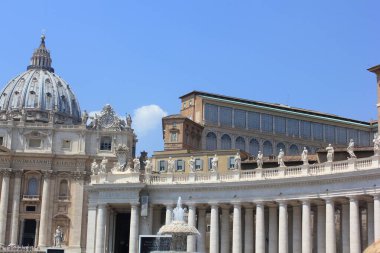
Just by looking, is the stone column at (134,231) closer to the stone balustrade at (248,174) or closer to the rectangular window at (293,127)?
the stone balustrade at (248,174)

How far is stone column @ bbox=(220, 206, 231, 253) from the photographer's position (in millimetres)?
76500

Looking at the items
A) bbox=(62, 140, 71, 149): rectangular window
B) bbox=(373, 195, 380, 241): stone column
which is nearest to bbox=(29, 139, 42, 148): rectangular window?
bbox=(62, 140, 71, 149): rectangular window

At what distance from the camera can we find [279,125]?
13725cm

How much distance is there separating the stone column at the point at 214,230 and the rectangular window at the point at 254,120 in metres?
60.2

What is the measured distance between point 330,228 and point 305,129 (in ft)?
252

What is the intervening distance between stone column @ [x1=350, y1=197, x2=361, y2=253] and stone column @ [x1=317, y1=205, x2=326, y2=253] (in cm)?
665

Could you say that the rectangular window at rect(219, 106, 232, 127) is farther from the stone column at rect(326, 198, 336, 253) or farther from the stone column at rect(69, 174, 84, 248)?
the stone column at rect(326, 198, 336, 253)

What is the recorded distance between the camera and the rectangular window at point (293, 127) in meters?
138

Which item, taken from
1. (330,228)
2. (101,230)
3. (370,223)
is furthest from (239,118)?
(370,223)

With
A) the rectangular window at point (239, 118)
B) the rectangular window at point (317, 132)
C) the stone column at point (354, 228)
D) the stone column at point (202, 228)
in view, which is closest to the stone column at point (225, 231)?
the stone column at point (202, 228)

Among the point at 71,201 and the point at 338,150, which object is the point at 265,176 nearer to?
the point at 338,150

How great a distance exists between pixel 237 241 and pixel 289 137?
67640 mm

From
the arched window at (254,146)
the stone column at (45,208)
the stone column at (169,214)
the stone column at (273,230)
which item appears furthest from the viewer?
the arched window at (254,146)

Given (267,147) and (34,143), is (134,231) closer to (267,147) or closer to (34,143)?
(267,147)
